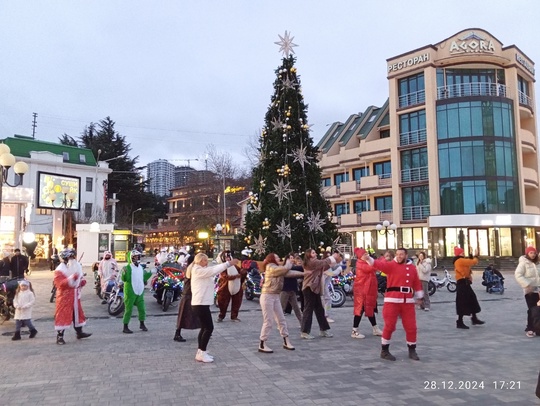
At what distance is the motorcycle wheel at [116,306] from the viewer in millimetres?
12312

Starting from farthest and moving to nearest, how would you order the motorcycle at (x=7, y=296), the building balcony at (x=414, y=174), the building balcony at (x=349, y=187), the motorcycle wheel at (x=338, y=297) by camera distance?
the building balcony at (x=349, y=187) → the building balcony at (x=414, y=174) → the motorcycle wheel at (x=338, y=297) → the motorcycle at (x=7, y=296)

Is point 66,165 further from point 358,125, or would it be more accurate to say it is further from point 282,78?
point 282,78

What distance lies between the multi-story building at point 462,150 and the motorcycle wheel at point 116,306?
26.0 meters

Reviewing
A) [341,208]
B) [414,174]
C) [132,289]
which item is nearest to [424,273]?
[132,289]

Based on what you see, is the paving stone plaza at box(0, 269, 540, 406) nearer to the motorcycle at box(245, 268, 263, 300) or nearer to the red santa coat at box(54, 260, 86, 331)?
the red santa coat at box(54, 260, 86, 331)

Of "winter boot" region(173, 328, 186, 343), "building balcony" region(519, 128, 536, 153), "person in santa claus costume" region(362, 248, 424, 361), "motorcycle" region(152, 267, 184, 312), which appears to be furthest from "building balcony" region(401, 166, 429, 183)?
"winter boot" region(173, 328, 186, 343)

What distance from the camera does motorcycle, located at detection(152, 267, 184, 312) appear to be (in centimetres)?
1338

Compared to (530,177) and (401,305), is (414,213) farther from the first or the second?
→ (401,305)

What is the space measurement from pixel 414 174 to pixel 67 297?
33.3m

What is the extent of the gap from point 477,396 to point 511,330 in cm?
539

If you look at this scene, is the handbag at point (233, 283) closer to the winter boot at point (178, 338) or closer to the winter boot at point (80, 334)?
the winter boot at point (178, 338)

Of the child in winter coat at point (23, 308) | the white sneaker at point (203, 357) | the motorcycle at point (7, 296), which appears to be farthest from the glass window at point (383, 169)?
the white sneaker at point (203, 357)

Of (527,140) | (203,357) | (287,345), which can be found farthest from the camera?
(527,140)

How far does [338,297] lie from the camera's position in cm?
1465
